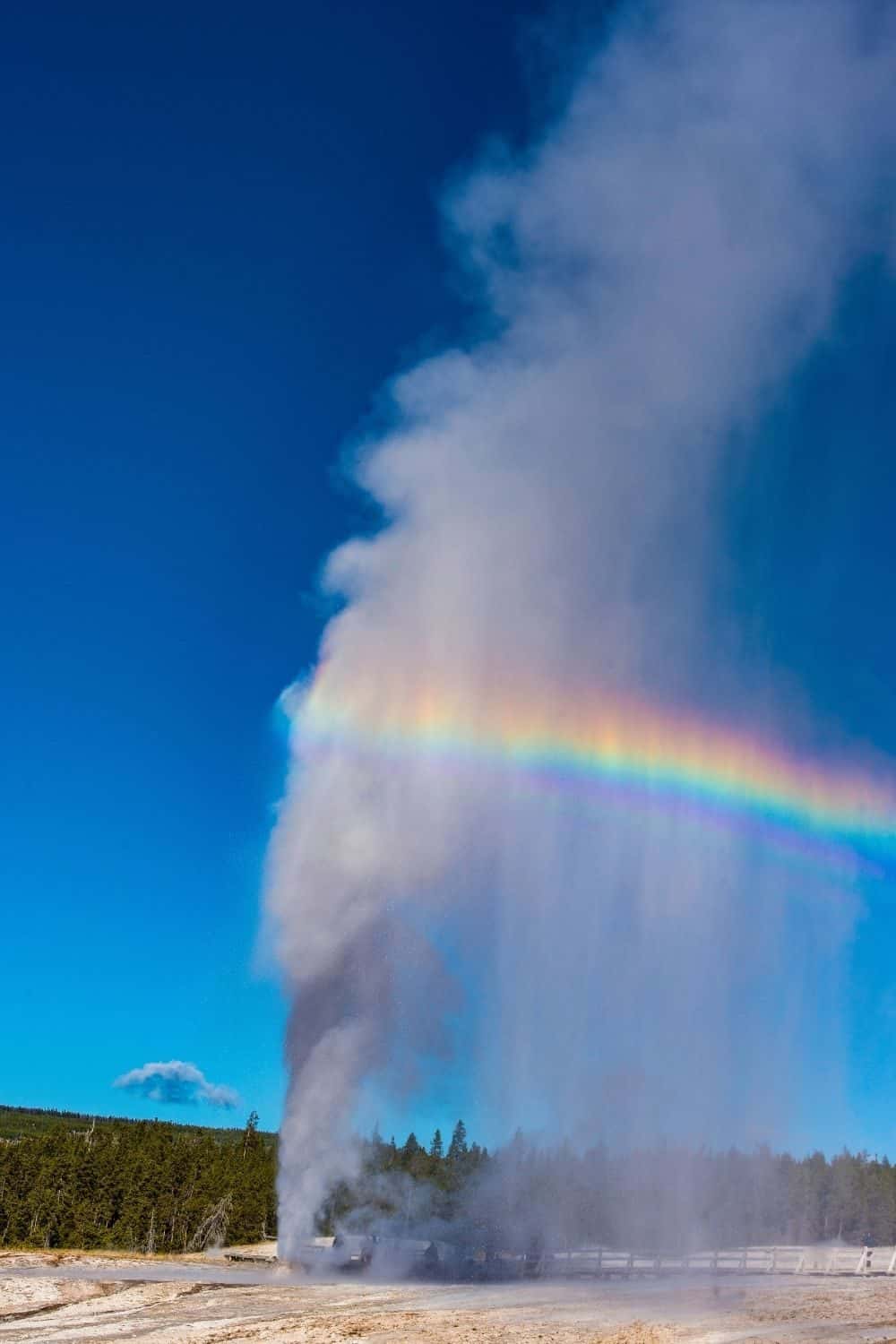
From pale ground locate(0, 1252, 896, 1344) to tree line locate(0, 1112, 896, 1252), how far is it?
37.7 ft

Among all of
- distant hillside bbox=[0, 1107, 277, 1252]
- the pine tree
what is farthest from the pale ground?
the pine tree

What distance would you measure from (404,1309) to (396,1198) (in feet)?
81.7

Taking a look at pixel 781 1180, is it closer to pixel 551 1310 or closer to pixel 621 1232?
pixel 621 1232

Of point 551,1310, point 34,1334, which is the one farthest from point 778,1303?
point 34,1334

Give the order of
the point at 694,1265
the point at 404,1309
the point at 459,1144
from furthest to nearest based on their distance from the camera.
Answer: the point at 459,1144, the point at 694,1265, the point at 404,1309

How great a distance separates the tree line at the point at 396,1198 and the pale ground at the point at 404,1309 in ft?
37.7

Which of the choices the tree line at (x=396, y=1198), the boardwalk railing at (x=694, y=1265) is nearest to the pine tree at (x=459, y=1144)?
the tree line at (x=396, y=1198)

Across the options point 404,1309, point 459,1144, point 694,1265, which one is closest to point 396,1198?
point 694,1265

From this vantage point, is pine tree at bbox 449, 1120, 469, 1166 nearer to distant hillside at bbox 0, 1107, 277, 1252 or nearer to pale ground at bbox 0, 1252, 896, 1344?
distant hillside at bbox 0, 1107, 277, 1252

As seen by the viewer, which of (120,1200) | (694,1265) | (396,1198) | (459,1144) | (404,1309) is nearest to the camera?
(404,1309)

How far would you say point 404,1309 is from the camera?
30.6m

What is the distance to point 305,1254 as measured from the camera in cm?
4350

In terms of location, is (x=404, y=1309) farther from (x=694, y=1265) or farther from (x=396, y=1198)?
(x=396, y=1198)

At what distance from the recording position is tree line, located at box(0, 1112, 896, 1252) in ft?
183
